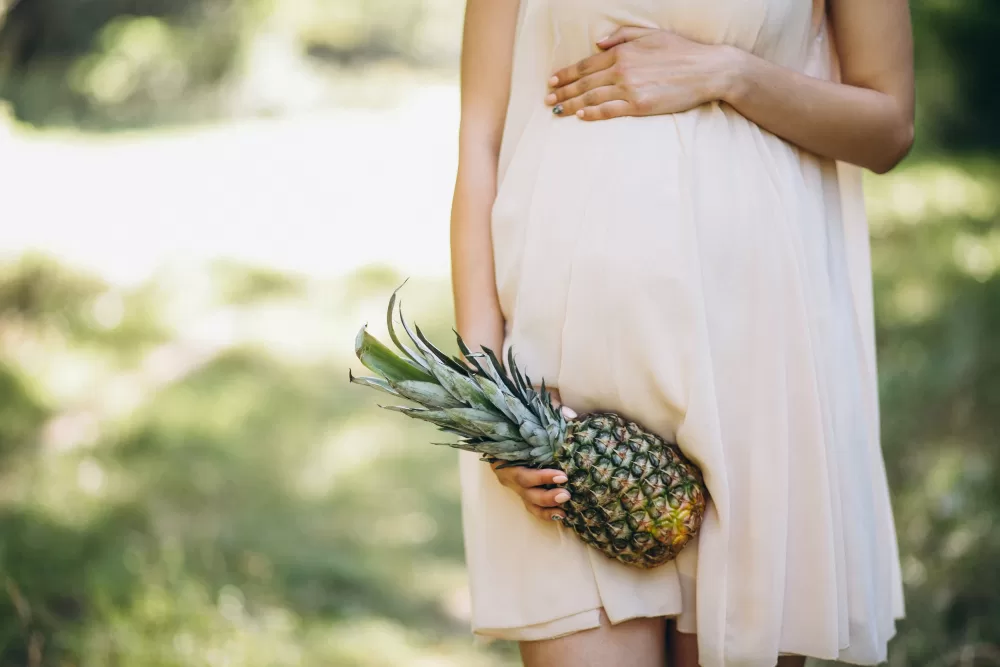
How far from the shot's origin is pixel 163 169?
12.3 m

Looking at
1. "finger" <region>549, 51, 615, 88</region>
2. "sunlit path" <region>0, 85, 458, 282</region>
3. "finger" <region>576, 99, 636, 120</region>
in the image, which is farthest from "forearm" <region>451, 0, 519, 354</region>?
"sunlit path" <region>0, 85, 458, 282</region>

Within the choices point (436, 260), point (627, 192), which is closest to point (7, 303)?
point (436, 260)

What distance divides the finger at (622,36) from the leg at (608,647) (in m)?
1.13

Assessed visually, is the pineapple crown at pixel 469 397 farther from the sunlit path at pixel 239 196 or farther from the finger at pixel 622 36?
the sunlit path at pixel 239 196

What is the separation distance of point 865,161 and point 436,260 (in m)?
7.78

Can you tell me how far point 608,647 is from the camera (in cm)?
202

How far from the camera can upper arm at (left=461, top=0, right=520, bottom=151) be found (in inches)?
86.4

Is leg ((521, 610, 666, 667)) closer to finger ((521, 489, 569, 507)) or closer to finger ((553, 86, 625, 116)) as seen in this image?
finger ((521, 489, 569, 507))

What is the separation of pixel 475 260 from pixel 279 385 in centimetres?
527

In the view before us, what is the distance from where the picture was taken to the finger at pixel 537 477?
1.87 metres

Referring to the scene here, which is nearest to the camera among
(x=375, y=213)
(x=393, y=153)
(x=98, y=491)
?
(x=98, y=491)

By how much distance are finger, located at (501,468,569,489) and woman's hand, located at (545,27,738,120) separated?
711 millimetres

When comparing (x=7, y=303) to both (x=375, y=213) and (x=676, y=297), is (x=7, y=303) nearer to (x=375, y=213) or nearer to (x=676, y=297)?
(x=375, y=213)

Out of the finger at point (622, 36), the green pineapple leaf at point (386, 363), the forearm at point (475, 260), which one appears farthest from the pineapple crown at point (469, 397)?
the finger at point (622, 36)
